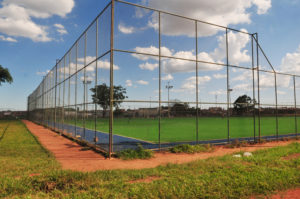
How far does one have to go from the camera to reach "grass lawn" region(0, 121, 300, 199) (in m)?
4.19

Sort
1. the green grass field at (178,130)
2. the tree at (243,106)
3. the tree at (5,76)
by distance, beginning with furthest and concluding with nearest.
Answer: the tree at (5,76) → the green grass field at (178,130) → the tree at (243,106)

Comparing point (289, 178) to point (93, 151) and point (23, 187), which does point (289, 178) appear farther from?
point (93, 151)

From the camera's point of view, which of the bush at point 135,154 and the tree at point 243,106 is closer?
the bush at point 135,154

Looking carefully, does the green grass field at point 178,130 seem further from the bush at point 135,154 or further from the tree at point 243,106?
the bush at point 135,154

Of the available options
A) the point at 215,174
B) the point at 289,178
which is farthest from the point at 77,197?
the point at 289,178

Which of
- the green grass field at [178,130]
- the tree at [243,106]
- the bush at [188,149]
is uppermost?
the tree at [243,106]

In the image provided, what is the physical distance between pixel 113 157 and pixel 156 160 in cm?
163

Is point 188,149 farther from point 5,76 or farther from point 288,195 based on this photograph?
point 5,76

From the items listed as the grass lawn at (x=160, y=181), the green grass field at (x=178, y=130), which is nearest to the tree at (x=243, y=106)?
the green grass field at (x=178, y=130)

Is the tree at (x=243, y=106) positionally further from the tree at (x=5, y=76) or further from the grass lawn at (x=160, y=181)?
the tree at (x=5, y=76)

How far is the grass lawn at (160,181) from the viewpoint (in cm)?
419

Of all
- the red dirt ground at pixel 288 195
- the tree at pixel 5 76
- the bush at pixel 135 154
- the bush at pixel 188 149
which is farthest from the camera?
the tree at pixel 5 76

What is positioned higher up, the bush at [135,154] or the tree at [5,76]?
the tree at [5,76]

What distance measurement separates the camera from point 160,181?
4.84m
